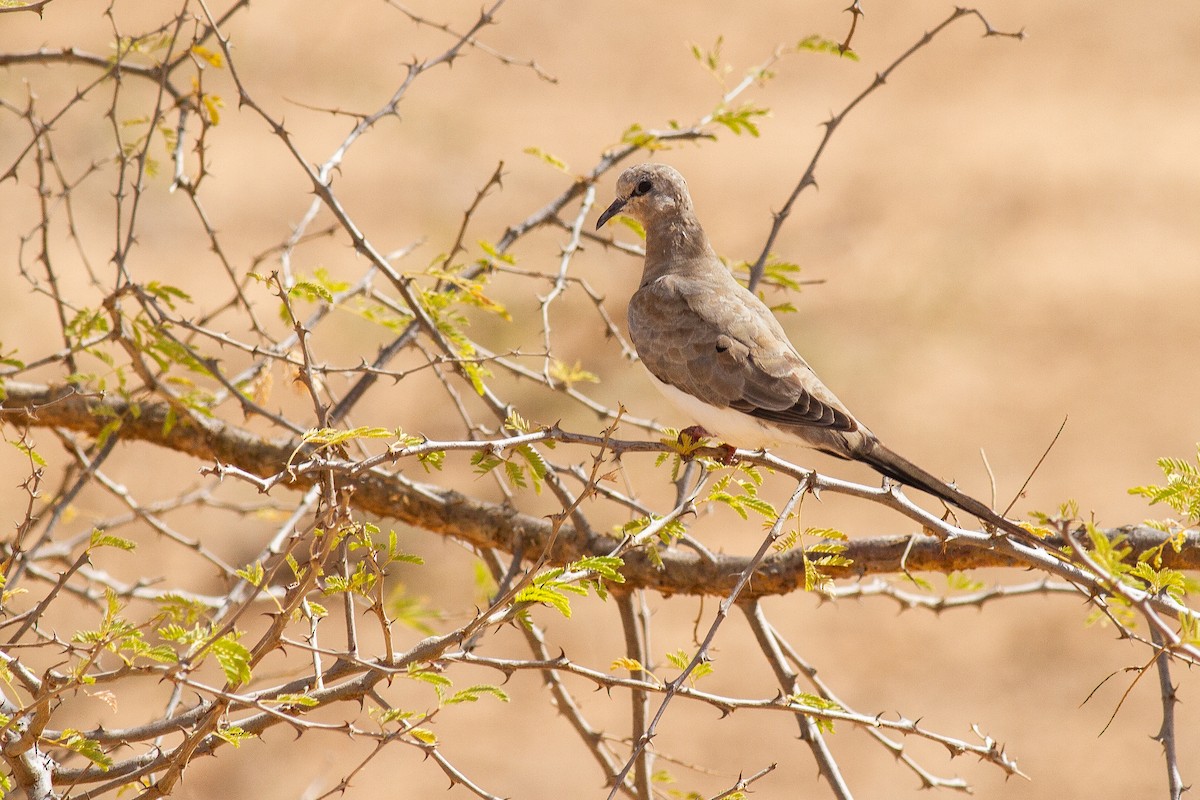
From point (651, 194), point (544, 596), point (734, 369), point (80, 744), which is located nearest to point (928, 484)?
point (734, 369)

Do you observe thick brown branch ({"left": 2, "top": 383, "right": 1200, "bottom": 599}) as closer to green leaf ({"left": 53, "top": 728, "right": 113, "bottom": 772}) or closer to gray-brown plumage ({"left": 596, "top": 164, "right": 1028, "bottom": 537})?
gray-brown plumage ({"left": 596, "top": 164, "right": 1028, "bottom": 537})

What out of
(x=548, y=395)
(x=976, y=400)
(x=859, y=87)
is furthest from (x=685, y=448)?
(x=859, y=87)

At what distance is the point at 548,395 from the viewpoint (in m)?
11.5

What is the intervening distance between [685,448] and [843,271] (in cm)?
1068

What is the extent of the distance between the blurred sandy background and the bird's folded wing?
4.29 meters

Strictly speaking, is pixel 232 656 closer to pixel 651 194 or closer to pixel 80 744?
pixel 80 744

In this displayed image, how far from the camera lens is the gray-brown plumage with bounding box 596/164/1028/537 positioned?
4.21m

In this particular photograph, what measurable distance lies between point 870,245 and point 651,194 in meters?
9.30

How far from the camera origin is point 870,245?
14.2 metres

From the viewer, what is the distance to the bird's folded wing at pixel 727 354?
4.32 meters

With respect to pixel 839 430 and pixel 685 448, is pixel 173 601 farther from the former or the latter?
pixel 839 430

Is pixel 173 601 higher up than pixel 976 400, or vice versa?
pixel 976 400

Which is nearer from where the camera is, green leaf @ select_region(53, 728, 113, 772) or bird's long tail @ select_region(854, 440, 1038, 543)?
green leaf @ select_region(53, 728, 113, 772)

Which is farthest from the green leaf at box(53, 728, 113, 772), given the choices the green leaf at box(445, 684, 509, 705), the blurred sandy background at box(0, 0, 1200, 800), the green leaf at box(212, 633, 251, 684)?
the blurred sandy background at box(0, 0, 1200, 800)
